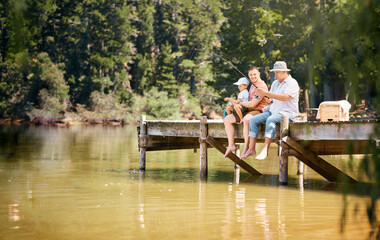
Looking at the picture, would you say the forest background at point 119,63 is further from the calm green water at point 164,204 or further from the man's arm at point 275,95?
the man's arm at point 275,95

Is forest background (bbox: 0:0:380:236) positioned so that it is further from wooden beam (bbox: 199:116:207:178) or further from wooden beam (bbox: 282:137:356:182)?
wooden beam (bbox: 282:137:356:182)

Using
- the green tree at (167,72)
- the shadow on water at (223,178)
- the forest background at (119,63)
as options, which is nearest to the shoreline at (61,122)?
the forest background at (119,63)

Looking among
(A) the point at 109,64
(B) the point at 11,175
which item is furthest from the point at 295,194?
(A) the point at 109,64

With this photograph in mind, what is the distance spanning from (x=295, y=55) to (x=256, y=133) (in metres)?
27.6

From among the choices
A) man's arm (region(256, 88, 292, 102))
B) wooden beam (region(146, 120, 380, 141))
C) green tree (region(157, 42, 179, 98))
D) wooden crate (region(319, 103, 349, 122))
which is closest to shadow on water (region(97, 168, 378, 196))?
wooden beam (region(146, 120, 380, 141))

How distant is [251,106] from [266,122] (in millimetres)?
491

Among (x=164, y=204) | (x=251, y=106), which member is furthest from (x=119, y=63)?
(x=164, y=204)

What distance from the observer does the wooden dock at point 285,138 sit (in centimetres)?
976

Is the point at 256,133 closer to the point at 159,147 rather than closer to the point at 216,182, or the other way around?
the point at 216,182

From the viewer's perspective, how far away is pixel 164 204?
29.8 ft

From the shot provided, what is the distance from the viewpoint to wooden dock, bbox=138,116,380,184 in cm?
976

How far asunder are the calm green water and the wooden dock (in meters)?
0.44

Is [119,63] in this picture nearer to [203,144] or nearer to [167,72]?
[167,72]

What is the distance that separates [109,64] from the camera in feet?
205
